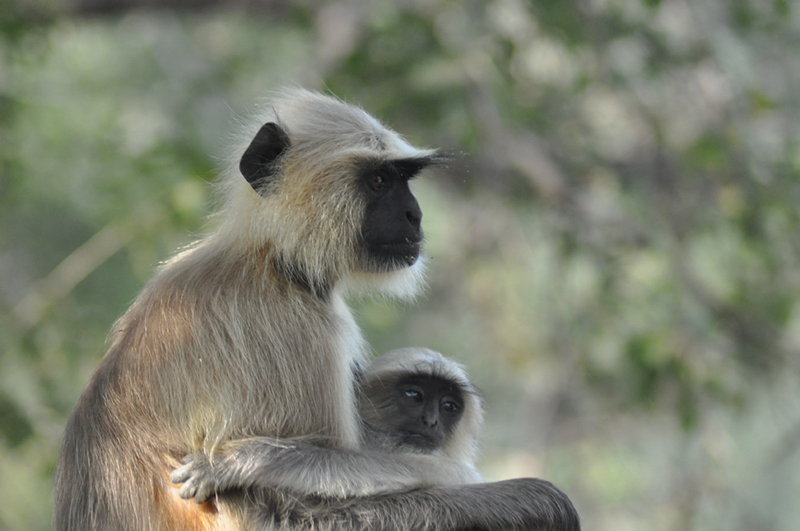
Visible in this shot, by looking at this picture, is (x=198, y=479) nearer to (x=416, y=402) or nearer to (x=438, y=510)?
(x=438, y=510)

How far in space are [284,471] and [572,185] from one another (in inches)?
204

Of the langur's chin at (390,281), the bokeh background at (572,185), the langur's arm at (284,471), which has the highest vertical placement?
the bokeh background at (572,185)

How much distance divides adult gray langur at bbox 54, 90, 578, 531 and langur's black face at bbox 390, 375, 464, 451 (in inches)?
8.8

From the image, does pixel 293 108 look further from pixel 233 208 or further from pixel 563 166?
A: pixel 563 166

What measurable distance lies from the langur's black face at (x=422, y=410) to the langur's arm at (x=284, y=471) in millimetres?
616

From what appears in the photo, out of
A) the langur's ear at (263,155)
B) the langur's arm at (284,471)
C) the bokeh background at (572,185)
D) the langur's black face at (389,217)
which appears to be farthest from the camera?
the bokeh background at (572,185)

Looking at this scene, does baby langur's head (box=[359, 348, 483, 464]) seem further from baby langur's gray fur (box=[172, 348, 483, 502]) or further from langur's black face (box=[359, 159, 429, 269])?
langur's black face (box=[359, 159, 429, 269])

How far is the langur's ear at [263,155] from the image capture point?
3044 millimetres

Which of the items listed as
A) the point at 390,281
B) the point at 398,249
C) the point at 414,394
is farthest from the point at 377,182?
the point at 414,394

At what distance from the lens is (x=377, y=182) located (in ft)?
10.5

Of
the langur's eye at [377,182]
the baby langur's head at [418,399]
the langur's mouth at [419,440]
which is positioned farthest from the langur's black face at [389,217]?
the langur's mouth at [419,440]

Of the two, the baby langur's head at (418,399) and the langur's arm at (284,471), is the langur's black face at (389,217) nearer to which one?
the baby langur's head at (418,399)

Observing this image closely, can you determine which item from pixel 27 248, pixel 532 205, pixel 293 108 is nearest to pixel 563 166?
pixel 532 205

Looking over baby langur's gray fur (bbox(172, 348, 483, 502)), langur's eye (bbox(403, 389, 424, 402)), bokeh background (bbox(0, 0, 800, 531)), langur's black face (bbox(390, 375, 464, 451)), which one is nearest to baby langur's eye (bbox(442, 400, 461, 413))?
langur's black face (bbox(390, 375, 464, 451))
